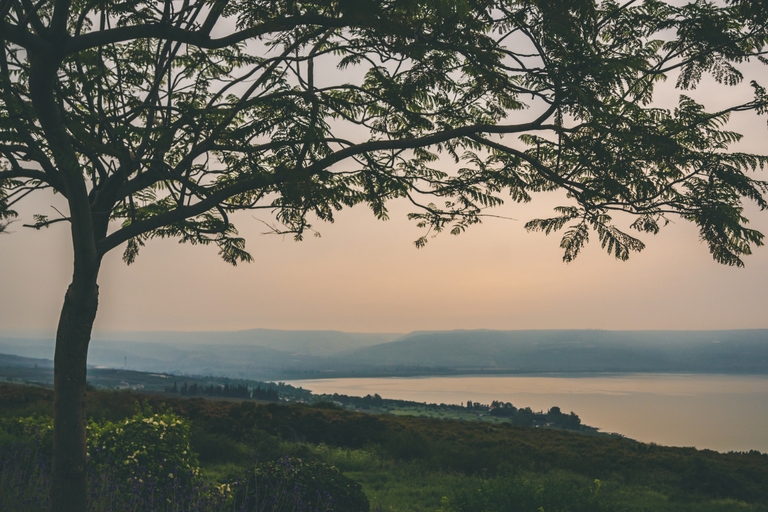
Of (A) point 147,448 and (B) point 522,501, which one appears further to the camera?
(A) point 147,448

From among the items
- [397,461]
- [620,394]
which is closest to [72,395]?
[397,461]

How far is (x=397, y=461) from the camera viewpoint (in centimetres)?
1252

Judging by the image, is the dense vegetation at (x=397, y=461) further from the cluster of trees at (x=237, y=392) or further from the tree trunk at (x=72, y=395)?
the cluster of trees at (x=237, y=392)

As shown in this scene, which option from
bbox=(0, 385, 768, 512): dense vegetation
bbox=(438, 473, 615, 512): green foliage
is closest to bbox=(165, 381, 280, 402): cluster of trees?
bbox=(0, 385, 768, 512): dense vegetation

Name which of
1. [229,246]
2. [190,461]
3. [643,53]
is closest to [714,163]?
[643,53]

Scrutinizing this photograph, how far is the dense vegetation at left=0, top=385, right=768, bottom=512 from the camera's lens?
18.3 feet

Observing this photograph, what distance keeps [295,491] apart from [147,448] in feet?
8.33

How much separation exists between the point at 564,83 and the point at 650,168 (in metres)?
1.60

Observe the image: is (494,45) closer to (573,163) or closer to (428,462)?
(573,163)

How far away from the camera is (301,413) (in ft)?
52.5

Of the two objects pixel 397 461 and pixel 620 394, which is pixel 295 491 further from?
pixel 620 394

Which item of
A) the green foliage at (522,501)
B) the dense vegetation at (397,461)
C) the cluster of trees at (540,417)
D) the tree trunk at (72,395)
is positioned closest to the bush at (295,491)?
the dense vegetation at (397,461)

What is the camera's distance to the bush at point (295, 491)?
5.29 m

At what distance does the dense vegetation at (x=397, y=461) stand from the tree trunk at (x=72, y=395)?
1015 millimetres
